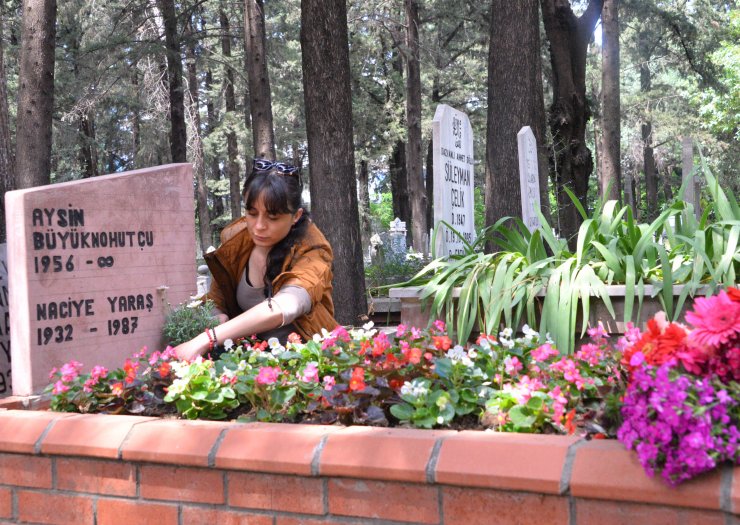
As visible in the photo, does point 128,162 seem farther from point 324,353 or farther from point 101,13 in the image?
point 324,353

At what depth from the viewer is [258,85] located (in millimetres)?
13094

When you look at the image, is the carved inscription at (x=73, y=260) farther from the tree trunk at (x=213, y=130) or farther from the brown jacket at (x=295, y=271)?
the tree trunk at (x=213, y=130)

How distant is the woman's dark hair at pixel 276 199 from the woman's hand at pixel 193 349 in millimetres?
487

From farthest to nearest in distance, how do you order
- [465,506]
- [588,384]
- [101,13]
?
[101,13], [588,384], [465,506]

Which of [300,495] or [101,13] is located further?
[101,13]

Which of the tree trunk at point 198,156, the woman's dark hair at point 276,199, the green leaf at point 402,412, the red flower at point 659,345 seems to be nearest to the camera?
the red flower at point 659,345

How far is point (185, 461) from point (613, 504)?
1.12 metres

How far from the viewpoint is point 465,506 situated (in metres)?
1.93

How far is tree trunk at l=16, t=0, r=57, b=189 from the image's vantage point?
7625 mm

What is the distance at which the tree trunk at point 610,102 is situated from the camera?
1698cm

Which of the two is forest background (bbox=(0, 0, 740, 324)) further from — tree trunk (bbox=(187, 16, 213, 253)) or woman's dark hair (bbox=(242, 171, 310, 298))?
woman's dark hair (bbox=(242, 171, 310, 298))

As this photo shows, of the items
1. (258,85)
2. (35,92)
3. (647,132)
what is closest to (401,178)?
(258,85)

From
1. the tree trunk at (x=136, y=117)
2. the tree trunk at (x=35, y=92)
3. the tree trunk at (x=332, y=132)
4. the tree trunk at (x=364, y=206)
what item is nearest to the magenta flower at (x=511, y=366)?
the tree trunk at (x=332, y=132)

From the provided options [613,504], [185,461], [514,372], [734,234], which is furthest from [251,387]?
[734,234]
